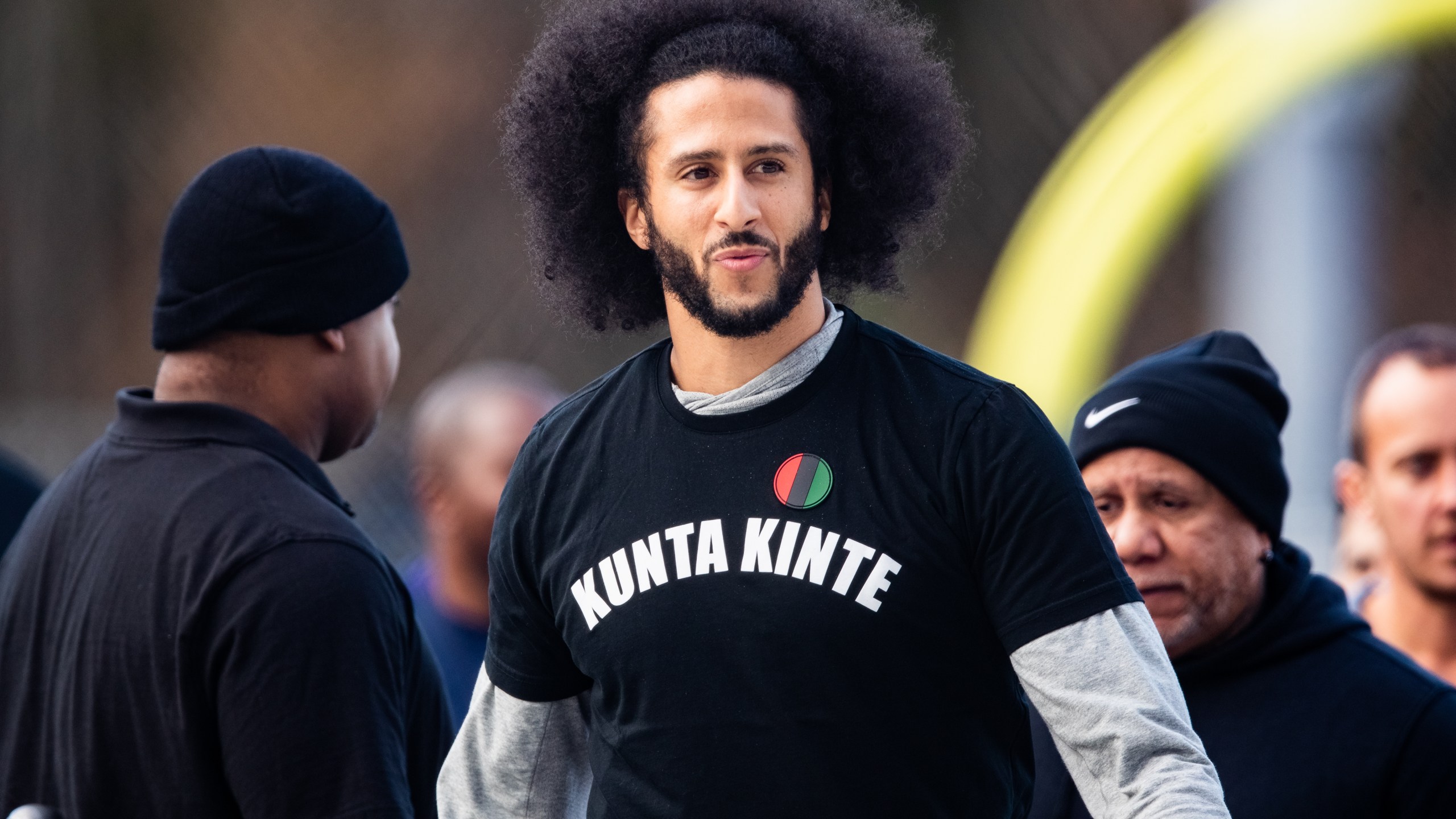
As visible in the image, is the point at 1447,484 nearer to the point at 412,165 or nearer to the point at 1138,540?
the point at 1138,540

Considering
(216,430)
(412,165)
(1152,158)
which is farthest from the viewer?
(412,165)

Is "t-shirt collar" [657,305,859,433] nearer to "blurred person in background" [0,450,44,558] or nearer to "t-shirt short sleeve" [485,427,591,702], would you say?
"t-shirt short sleeve" [485,427,591,702]

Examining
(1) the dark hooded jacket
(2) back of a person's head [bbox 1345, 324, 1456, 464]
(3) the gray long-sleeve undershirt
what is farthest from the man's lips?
(2) back of a person's head [bbox 1345, 324, 1456, 464]

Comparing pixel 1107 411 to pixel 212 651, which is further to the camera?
pixel 1107 411

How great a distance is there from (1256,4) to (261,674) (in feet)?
19.9

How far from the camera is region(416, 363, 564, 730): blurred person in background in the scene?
4.44 metres

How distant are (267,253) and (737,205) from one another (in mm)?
1097

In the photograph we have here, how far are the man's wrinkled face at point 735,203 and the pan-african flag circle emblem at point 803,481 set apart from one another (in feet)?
0.69

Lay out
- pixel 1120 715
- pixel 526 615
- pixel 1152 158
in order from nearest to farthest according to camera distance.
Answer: pixel 1120 715, pixel 526 615, pixel 1152 158

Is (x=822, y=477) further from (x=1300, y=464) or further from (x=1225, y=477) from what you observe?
(x=1300, y=464)

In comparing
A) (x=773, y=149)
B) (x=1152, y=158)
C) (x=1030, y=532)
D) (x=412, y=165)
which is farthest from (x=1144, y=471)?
(x=412, y=165)

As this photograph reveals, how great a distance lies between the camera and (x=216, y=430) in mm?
2727

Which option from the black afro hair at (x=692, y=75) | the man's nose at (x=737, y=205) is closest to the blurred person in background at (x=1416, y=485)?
the black afro hair at (x=692, y=75)

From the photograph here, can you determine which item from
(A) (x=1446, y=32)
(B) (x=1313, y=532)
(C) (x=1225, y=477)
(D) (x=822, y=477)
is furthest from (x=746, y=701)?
(A) (x=1446, y=32)
